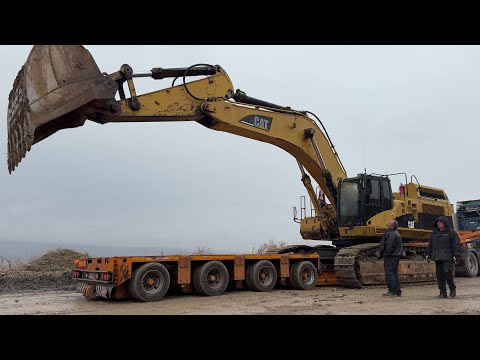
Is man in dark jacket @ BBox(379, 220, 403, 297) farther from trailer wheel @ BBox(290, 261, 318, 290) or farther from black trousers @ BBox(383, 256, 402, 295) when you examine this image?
trailer wheel @ BBox(290, 261, 318, 290)

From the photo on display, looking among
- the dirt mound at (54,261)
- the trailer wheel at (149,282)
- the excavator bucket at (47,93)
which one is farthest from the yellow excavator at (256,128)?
the dirt mound at (54,261)

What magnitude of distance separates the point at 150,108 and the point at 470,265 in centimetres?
1392

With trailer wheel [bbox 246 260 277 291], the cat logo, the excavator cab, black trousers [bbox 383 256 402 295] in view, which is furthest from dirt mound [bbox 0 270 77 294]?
black trousers [bbox 383 256 402 295]

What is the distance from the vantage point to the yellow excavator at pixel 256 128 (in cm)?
867

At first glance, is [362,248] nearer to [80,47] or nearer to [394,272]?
[394,272]

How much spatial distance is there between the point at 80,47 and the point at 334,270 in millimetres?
9224

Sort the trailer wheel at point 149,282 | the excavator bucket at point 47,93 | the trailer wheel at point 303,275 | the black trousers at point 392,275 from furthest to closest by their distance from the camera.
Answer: the trailer wheel at point 303,275 → the black trousers at point 392,275 → the trailer wheel at point 149,282 → the excavator bucket at point 47,93

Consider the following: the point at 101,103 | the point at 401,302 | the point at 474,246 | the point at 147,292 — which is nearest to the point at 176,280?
the point at 147,292

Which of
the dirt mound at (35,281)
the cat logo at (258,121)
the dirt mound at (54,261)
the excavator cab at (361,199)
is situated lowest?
the dirt mound at (35,281)

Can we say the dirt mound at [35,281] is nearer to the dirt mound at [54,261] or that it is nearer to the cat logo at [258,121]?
the dirt mound at [54,261]

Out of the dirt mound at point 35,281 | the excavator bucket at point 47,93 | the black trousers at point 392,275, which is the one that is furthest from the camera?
the dirt mound at point 35,281

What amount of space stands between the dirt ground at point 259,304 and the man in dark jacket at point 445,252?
15.1 inches

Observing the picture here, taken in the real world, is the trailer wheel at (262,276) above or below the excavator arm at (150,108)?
below

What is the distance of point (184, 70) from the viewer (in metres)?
11.3
